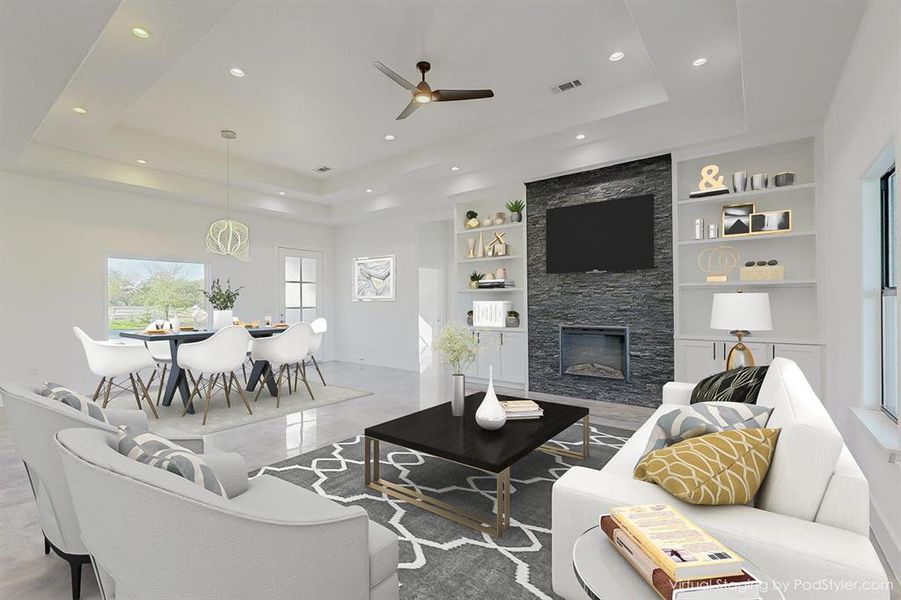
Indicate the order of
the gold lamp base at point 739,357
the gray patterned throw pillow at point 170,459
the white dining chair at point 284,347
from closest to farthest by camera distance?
1. the gray patterned throw pillow at point 170,459
2. the gold lamp base at point 739,357
3. the white dining chair at point 284,347

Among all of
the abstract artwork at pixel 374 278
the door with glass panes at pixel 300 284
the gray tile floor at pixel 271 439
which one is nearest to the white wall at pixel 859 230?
the gray tile floor at pixel 271 439

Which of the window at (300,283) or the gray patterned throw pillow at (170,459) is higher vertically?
the window at (300,283)

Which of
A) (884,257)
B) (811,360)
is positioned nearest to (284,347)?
(884,257)

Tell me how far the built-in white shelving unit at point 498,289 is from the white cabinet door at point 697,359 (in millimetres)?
1815

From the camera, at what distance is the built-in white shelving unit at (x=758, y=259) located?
157 inches

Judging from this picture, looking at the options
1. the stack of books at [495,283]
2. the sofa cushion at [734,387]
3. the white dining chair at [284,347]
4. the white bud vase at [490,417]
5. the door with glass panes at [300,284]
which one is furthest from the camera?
the door with glass panes at [300,284]

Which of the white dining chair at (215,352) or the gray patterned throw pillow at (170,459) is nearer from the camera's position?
the gray patterned throw pillow at (170,459)

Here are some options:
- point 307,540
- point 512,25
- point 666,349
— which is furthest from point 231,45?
point 666,349

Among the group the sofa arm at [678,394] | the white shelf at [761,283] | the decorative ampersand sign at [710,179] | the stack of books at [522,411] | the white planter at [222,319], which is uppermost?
the decorative ampersand sign at [710,179]

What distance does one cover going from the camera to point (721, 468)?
1284 mm

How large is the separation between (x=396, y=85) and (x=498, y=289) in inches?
113

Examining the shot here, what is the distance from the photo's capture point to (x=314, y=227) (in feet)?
27.1

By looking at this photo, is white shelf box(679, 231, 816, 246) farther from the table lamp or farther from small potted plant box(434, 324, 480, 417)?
small potted plant box(434, 324, 480, 417)

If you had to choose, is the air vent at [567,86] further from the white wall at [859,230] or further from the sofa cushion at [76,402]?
the sofa cushion at [76,402]
